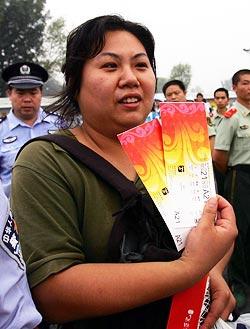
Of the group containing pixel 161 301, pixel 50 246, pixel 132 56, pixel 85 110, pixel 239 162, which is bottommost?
pixel 239 162

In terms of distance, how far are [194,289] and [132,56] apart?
656 mm

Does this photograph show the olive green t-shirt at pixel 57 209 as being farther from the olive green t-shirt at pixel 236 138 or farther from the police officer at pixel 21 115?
the olive green t-shirt at pixel 236 138

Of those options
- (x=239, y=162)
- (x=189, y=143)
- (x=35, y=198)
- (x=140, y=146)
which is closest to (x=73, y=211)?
(x=35, y=198)

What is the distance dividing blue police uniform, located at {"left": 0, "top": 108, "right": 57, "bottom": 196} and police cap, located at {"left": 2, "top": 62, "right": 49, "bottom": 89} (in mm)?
329

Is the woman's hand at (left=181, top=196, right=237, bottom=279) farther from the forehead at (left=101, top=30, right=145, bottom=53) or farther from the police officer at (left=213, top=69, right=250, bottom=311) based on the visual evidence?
the police officer at (left=213, top=69, right=250, bottom=311)

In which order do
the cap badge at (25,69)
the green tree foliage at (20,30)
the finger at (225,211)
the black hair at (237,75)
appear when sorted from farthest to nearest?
the green tree foliage at (20,30), the black hair at (237,75), the cap badge at (25,69), the finger at (225,211)

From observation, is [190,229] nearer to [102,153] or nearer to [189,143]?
[189,143]

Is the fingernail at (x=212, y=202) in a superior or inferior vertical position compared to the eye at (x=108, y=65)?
inferior

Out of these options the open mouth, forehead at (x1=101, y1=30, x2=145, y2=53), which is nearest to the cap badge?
forehead at (x1=101, y1=30, x2=145, y2=53)

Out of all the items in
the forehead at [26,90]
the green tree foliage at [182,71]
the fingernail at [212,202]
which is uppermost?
the forehead at [26,90]

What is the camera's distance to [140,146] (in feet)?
3.59

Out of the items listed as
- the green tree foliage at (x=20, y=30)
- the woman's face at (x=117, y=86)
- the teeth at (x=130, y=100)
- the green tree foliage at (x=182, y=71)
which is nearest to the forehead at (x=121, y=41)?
the woman's face at (x=117, y=86)

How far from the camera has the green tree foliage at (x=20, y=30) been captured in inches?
1431

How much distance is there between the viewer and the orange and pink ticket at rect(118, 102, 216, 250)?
108 cm
